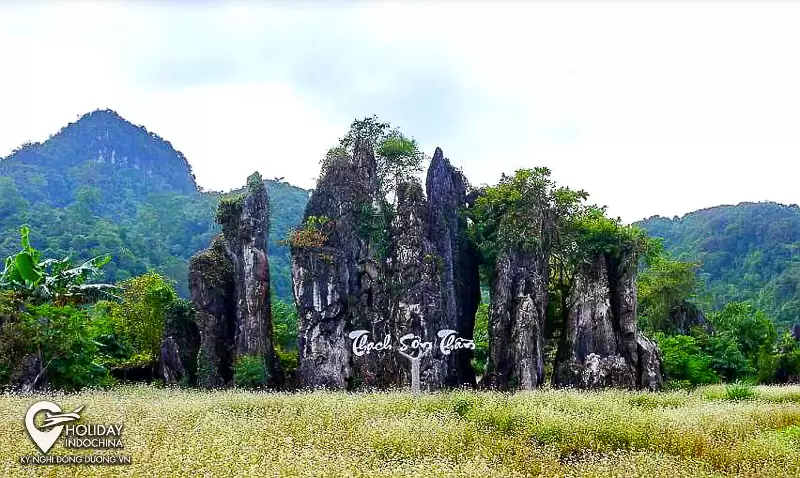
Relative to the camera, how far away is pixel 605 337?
24.5 metres

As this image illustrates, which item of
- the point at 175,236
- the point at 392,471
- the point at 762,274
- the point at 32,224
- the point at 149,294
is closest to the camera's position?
the point at 392,471

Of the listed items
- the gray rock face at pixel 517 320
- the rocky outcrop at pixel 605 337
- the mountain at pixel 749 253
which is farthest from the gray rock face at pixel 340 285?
the mountain at pixel 749 253

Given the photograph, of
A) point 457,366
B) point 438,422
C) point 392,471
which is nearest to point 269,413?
point 438,422

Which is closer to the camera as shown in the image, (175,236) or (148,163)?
(175,236)

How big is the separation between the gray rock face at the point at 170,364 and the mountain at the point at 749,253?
43.0m

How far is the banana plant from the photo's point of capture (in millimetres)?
20359

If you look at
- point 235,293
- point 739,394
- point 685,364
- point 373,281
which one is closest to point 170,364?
point 235,293

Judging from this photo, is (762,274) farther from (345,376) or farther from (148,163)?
(148,163)

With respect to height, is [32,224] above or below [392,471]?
above

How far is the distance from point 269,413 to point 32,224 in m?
52.2

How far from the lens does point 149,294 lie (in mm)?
27719

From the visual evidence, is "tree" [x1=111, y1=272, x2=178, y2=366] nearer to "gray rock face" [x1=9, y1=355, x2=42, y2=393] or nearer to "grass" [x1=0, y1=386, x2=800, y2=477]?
"gray rock face" [x1=9, y1=355, x2=42, y2=393]

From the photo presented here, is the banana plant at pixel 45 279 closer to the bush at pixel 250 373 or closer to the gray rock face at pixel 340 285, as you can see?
the bush at pixel 250 373

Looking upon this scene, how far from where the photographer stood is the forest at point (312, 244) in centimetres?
2145
